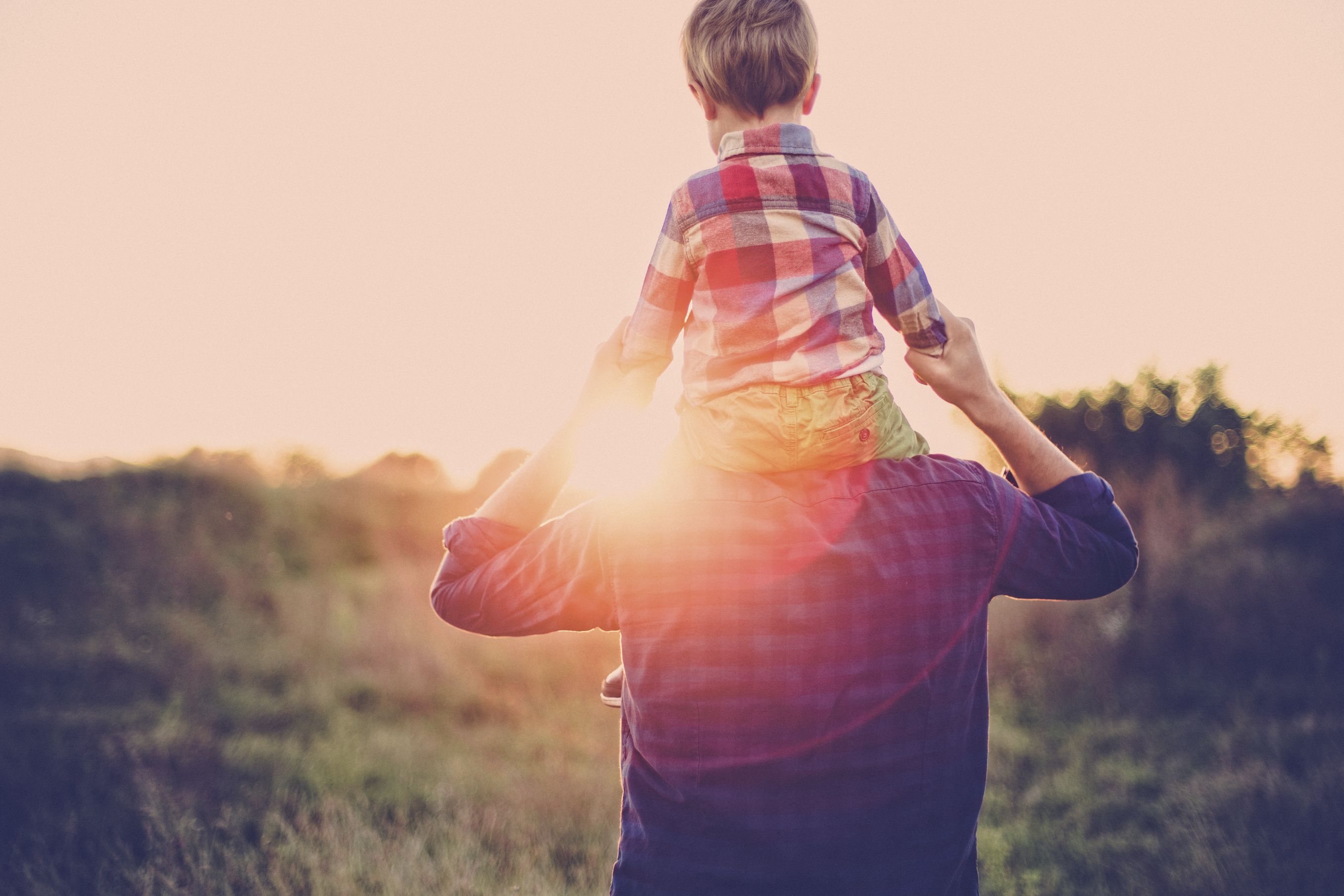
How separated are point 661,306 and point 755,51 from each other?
1.46 ft

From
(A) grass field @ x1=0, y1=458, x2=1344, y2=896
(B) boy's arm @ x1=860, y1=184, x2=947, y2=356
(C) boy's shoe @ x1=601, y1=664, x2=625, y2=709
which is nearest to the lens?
(B) boy's arm @ x1=860, y1=184, x2=947, y2=356

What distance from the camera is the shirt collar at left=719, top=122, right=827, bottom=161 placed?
1085mm

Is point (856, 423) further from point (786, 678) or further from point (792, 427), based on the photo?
point (786, 678)

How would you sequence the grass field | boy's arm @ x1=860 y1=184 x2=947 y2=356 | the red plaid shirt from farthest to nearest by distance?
the grass field, boy's arm @ x1=860 y1=184 x2=947 y2=356, the red plaid shirt

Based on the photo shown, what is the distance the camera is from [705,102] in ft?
3.92

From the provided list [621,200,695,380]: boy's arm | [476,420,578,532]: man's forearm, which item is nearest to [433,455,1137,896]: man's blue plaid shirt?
[476,420,578,532]: man's forearm

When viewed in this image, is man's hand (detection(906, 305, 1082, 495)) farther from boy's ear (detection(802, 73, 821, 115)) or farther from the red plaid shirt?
boy's ear (detection(802, 73, 821, 115))

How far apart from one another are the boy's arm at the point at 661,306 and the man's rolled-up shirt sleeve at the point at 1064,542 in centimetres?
60

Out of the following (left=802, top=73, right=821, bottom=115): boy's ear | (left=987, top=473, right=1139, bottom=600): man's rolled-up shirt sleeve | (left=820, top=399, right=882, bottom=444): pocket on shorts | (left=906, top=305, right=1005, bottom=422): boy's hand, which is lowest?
(left=987, top=473, right=1139, bottom=600): man's rolled-up shirt sleeve

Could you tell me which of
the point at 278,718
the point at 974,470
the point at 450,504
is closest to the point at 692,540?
the point at 974,470

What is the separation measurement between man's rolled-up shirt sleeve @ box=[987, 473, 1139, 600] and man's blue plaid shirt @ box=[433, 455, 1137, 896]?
10mm

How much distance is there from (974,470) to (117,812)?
5925mm

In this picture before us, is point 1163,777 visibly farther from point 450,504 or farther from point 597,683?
point 450,504

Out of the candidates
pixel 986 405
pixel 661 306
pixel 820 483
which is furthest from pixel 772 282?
pixel 986 405
